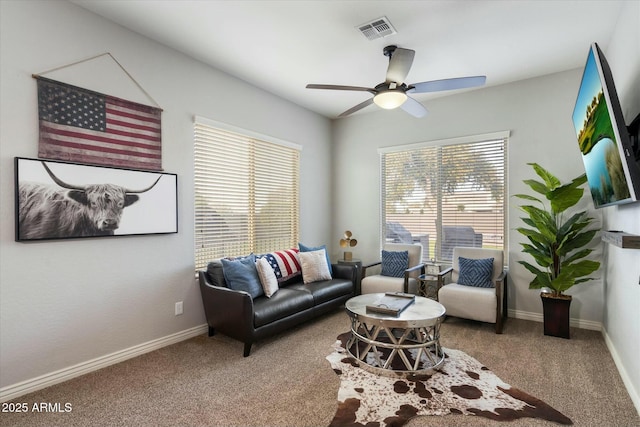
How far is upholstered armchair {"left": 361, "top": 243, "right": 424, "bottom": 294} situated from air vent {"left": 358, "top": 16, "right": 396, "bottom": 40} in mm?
2701

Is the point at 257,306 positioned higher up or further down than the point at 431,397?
higher up

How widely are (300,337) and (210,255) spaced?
1.42 meters

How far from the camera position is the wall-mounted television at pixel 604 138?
1831 mm

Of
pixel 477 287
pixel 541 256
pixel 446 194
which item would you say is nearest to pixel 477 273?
pixel 477 287

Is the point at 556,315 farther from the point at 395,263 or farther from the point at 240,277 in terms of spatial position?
the point at 240,277

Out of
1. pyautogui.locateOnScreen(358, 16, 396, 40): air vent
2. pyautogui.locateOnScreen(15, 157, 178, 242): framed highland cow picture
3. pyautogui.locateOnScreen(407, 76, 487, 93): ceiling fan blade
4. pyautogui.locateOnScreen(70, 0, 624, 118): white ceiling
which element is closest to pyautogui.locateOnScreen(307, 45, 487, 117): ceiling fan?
pyautogui.locateOnScreen(407, 76, 487, 93): ceiling fan blade

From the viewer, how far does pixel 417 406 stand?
2.20m

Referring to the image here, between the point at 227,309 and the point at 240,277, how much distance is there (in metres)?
0.35

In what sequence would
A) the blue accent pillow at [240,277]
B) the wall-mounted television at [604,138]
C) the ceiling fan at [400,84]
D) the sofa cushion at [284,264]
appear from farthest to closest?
1. the sofa cushion at [284,264]
2. the blue accent pillow at [240,277]
3. the ceiling fan at [400,84]
4. the wall-mounted television at [604,138]

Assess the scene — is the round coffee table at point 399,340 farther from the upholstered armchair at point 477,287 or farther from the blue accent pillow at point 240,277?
the blue accent pillow at point 240,277

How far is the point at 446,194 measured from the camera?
4727 millimetres

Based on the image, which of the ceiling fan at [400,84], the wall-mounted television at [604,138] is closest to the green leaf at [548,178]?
the wall-mounted television at [604,138]

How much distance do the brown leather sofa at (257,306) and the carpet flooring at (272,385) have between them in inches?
7.7

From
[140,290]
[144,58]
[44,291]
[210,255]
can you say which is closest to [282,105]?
[144,58]
